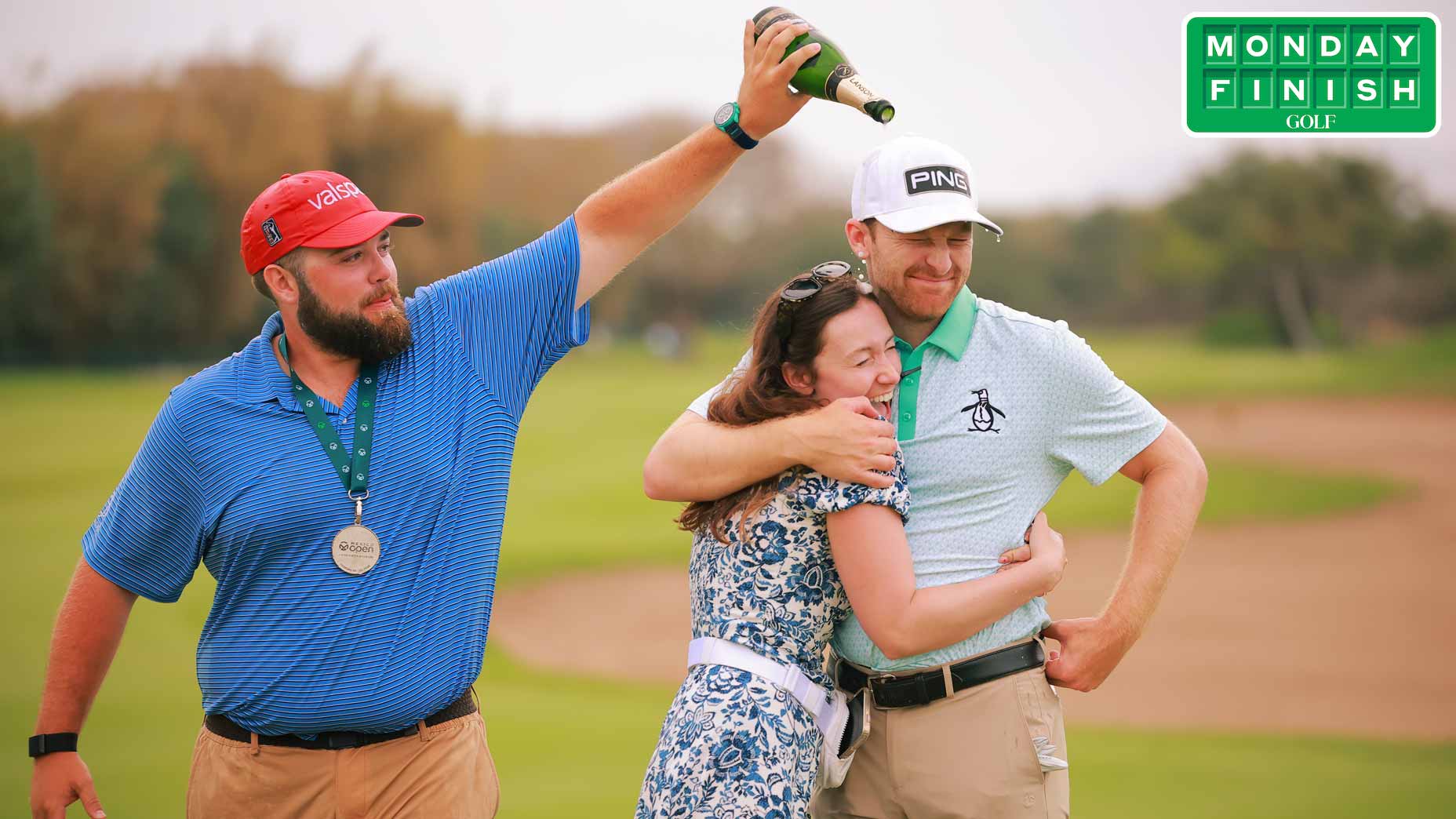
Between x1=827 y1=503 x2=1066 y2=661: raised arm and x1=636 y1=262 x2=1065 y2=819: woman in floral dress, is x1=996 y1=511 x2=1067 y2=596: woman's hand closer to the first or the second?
x1=636 y1=262 x2=1065 y2=819: woman in floral dress

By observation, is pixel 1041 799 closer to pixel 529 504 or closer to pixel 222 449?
pixel 222 449

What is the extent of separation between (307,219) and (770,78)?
1.08 metres

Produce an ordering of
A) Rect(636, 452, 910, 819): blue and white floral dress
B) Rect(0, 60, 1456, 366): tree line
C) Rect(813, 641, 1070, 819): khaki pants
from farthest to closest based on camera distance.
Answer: Rect(0, 60, 1456, 366): tree line
Rect(813, 641, 1070, 819): khaki pants
Rect(636, 452, 910, 819): blue and white floral dress

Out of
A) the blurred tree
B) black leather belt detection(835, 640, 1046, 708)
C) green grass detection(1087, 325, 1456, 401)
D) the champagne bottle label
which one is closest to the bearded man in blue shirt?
the champagne bottle label

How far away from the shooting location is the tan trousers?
2.81 m

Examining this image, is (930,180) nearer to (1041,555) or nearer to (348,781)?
(1041,555)

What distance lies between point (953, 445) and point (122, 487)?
72.8 inches

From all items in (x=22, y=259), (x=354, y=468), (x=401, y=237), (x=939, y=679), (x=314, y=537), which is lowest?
(x=939, y=679)

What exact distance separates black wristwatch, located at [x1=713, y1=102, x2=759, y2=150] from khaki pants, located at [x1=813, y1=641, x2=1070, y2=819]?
1.31 meters

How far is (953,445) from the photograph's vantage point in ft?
8.88

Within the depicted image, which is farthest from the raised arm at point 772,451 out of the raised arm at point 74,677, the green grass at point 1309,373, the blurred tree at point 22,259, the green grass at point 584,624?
the blurred tree at point 22,259

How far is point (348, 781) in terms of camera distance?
2807 mm

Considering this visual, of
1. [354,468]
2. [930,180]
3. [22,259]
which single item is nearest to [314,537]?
[354,468]

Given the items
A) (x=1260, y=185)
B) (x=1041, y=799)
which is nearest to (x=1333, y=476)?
(x=1260, y=185)
